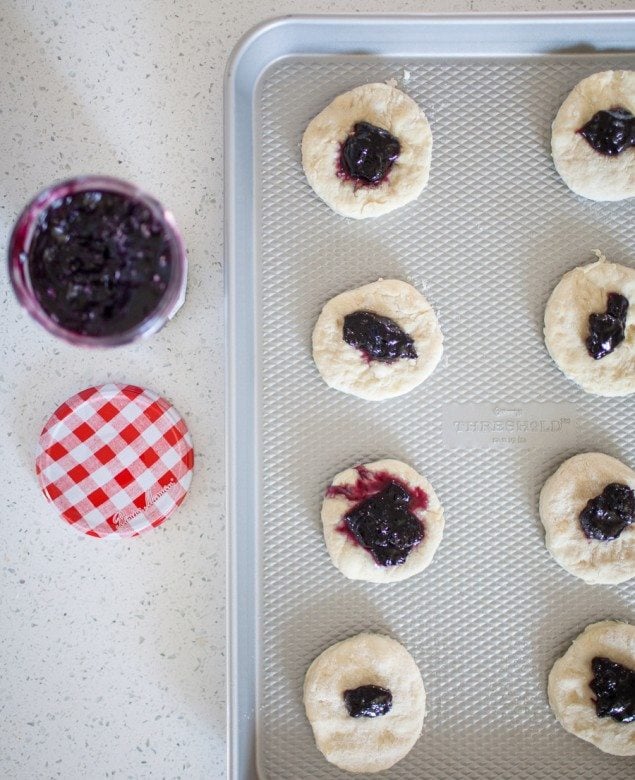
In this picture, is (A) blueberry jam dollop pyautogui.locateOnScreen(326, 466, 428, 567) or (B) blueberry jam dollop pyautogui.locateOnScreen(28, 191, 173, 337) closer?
(B) blueberry jam dollop pyautogui.locateOnScreen(28, 191, 173, 337)

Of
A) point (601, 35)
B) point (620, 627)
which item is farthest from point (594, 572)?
point (601, 35)

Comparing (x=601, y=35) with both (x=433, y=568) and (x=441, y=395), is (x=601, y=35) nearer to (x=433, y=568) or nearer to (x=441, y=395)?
(x=441, y=395)

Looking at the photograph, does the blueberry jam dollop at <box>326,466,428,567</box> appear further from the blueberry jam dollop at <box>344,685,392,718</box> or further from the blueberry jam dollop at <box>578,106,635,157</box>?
the blueberry jam dollop at <box>578,106,635,157</box>

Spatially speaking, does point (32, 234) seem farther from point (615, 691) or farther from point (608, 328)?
point (615, 691)

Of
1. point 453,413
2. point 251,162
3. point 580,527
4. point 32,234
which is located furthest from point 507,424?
point 32,234

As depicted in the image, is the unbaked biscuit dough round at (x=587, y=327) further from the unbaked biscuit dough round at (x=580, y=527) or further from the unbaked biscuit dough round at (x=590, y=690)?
the unbaked biscuit dough round at (x=590, y=690)

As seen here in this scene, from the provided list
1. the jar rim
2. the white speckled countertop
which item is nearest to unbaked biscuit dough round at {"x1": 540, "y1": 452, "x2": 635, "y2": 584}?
the white speckled countertop

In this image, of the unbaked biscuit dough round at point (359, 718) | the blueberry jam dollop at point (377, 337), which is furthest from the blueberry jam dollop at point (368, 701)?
the blueberry jam dollop at point (377, 337)
